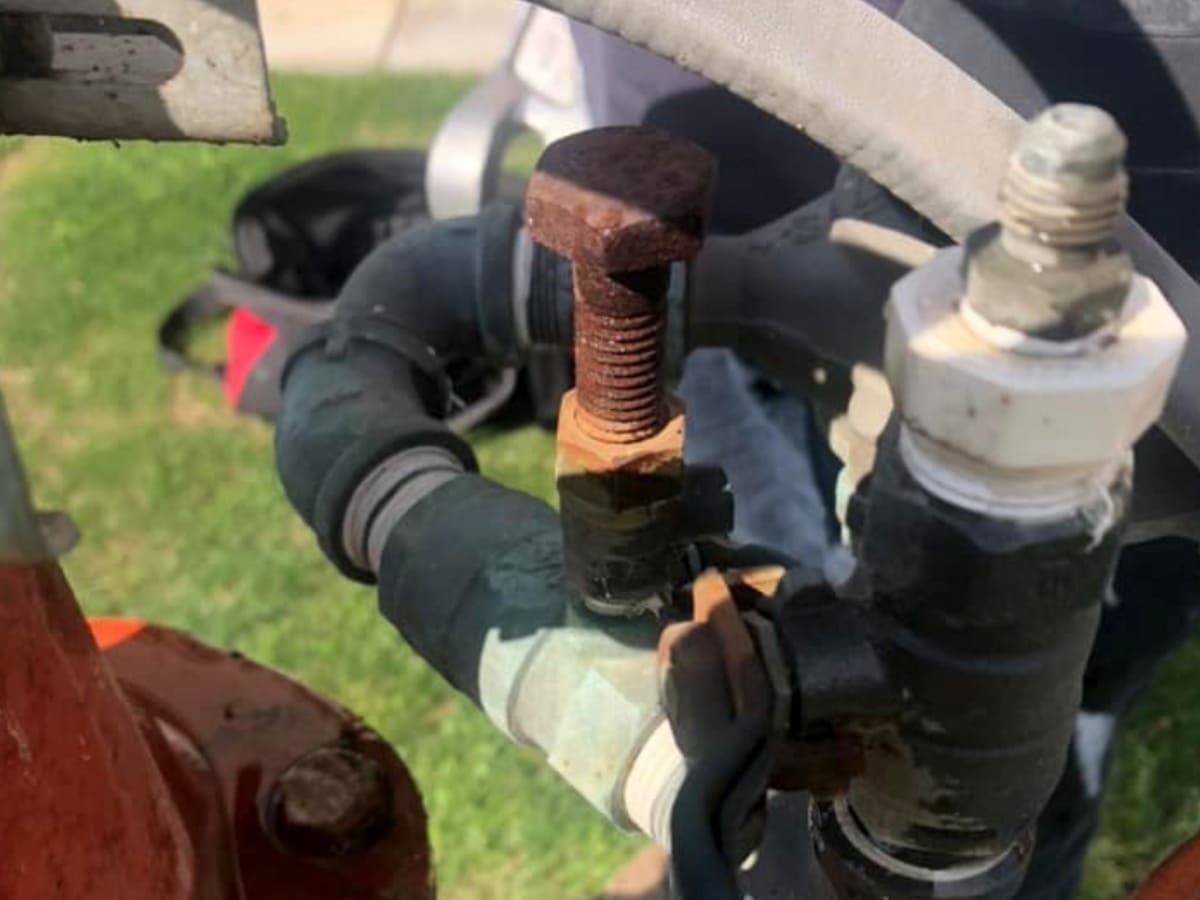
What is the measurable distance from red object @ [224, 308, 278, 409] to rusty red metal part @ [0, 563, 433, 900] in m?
1.38

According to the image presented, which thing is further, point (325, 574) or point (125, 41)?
point (325, 574)

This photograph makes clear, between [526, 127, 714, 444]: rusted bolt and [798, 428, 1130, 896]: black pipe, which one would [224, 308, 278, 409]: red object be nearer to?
[526, 127, 714, 444]: rusted bolt

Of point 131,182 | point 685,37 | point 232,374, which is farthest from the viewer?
point 131,182

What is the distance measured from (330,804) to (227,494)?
1.42 meters

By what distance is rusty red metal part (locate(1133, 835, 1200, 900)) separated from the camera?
0.61 meters

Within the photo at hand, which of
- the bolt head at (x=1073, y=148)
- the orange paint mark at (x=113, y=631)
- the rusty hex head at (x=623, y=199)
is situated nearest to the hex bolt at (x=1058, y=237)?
the bolt head at (x=1073, y=148)

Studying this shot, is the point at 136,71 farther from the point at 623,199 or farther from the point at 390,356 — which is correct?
the point at 390,356

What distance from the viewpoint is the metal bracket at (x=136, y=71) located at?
1.77 ft

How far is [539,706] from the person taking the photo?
2.32 ft

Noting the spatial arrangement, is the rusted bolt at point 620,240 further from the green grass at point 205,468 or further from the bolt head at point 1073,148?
the green grass at point 205,468

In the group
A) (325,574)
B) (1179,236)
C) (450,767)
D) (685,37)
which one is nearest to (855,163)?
(685,37)

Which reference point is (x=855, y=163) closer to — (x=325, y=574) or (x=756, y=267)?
(x=756, y=267)

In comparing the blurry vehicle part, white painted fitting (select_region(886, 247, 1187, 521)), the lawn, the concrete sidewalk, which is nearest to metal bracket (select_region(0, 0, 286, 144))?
the blurry vehicle part

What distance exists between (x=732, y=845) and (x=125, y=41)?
340mm
